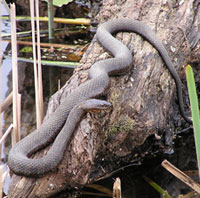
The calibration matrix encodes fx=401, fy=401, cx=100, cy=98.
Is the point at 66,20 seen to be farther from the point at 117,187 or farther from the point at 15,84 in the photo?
the point at 117,187

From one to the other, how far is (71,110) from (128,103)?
0.84m

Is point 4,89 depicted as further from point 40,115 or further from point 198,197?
point 198,197

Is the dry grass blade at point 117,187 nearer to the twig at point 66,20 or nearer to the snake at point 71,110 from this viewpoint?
the snake at point 71,110

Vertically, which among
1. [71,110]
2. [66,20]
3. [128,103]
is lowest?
[66,20]

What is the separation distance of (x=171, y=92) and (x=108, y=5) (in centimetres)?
206

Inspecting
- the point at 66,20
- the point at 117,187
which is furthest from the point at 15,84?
the point at 66,20

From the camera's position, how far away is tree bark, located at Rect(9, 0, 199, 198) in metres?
3.93

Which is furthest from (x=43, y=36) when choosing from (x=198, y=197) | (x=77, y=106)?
(x=198, y=197)

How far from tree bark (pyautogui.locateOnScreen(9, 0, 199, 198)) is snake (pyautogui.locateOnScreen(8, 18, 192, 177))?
89 millimetres

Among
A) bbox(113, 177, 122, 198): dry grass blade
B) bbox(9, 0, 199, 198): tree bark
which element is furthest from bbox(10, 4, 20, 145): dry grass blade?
bbox(113, 177, 122, 198): dry grass blade

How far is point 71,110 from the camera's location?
13.5 ft

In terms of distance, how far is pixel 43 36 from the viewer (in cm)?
838

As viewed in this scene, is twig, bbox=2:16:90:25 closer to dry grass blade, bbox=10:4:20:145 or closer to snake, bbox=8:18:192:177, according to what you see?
snake, bbox=8:18:192:177

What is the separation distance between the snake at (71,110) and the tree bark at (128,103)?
89 mm
